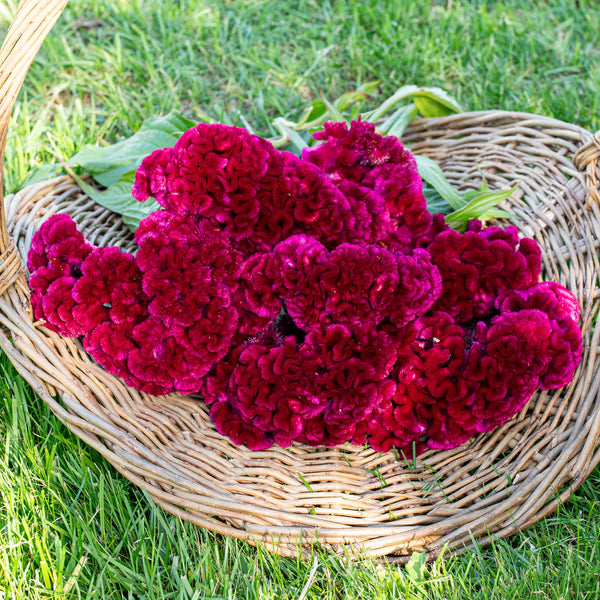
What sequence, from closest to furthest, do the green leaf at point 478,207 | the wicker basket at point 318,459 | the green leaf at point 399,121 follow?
the wicker basket at point 318,459 → the green leaf at point 478,207 → the green leaf at point 399,121

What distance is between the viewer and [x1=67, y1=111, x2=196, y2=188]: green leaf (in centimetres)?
215

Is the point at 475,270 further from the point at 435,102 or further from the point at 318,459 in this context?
the point at 435,102

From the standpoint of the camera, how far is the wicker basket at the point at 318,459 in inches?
59.3

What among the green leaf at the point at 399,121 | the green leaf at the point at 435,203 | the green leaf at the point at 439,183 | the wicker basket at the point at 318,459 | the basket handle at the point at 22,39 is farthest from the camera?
the green leaf at the point at 399,121

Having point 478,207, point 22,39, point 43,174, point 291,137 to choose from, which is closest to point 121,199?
point 43,174

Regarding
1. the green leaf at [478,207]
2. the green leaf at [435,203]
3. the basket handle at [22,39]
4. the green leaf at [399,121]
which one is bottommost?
the green leaf at [435,203]

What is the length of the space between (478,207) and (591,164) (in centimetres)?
33

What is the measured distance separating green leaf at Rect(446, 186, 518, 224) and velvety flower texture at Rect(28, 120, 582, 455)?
0.24 metres

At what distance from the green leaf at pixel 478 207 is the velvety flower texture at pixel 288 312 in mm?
237

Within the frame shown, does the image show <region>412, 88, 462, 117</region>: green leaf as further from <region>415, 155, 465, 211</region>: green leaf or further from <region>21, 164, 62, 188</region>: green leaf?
<region>21, 164, 62, 188</region>: green leaf

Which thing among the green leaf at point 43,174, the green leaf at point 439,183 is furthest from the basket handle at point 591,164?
the green leaf at point 43,174

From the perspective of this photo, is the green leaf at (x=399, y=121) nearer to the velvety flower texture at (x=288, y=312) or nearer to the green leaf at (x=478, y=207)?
the green leaf at (x=478, y=207)

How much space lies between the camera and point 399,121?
226 centimetres

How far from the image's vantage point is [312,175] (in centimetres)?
163
